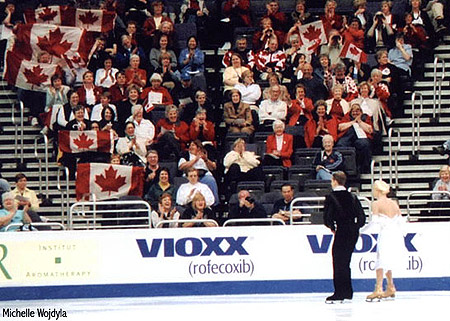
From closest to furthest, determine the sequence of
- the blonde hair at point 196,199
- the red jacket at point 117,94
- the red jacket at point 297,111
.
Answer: the blonde hair at point 196,199 → the red jacket at point 297,111 → the red jacket at point 117,94

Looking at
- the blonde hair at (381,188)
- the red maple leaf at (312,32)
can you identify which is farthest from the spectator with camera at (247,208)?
the red maple leaf at (312,32)

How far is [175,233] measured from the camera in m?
23.1

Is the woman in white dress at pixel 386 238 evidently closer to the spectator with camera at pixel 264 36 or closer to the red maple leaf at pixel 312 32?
the spectator with camera at pixel 264 36

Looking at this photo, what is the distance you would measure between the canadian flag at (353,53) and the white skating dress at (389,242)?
304 inches

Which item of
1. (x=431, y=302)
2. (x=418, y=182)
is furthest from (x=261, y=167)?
(x=431, y=302)

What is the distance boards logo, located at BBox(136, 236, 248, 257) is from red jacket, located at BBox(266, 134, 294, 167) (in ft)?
11.8

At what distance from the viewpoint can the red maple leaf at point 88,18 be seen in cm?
2975

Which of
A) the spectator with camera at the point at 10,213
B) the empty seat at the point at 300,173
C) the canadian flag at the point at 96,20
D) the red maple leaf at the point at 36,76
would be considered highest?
the canadian flag at the point at 96,20

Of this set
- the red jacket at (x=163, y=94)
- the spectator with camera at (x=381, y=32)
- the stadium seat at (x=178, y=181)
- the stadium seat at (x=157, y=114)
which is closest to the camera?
the stadium seat at (x=178, y=181)

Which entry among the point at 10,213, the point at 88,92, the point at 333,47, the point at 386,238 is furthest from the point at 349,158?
the point at 10,213

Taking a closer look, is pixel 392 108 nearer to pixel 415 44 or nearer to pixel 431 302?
pixel 415 44

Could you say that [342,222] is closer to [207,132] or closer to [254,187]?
[254,187]

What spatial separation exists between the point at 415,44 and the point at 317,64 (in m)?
1.96

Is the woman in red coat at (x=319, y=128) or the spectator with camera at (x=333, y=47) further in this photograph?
the spectator with camera at (x=333, y=47)
